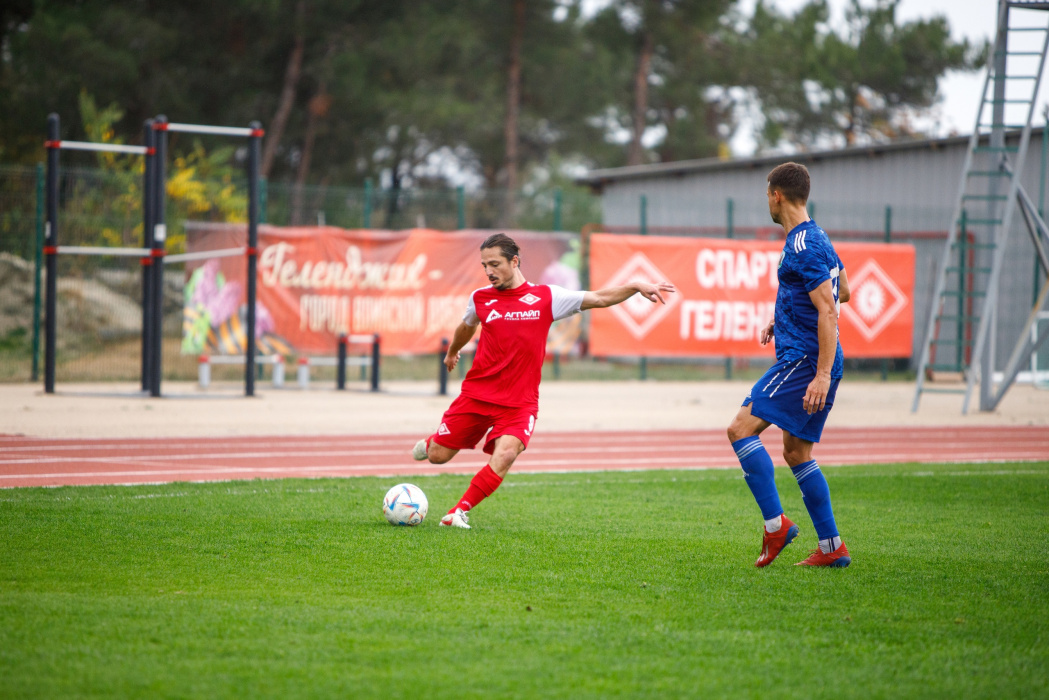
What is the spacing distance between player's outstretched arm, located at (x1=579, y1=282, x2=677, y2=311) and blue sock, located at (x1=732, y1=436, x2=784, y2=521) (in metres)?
0.99

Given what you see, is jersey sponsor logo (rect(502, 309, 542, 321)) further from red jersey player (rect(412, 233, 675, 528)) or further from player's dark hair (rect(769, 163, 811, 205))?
player's dark hair (rect(769, 163, 811, 205))

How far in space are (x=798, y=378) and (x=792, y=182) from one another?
1.03 meters

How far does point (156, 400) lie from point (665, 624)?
12.2 m

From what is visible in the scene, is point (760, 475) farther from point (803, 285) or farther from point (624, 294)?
point (624, 294)

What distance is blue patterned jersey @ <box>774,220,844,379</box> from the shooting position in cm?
552

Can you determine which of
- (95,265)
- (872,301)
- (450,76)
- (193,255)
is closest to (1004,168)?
(872,301)

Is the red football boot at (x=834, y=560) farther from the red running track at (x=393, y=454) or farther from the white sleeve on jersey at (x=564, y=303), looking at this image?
the red running track at (x=393, y=454)

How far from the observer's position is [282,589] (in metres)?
4.98

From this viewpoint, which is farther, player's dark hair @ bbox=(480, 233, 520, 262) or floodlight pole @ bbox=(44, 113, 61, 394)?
floodlight pole @ bbox=(44, 113, 61, 394)

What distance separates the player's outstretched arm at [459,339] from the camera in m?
6.96

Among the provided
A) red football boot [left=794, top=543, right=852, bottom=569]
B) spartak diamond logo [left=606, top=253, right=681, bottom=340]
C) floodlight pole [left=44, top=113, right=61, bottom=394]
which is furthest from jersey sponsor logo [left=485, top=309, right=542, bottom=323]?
spartak diamond logo [left=606, top=253, right=681, bottom=340]

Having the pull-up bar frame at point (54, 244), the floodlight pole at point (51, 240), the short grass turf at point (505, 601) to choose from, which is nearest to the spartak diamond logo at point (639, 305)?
the pull-up bar frame at point (54, 244)

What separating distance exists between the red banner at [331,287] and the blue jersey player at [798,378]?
12800 millimetres

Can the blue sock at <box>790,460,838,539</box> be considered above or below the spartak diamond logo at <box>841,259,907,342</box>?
below
